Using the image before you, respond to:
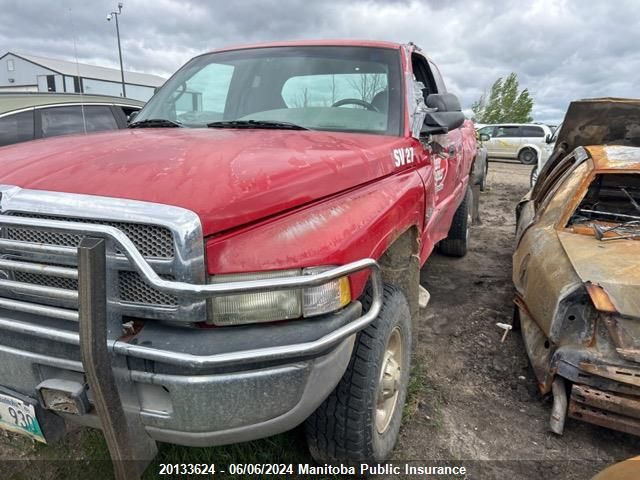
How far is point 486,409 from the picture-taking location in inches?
106

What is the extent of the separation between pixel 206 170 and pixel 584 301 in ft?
7.12

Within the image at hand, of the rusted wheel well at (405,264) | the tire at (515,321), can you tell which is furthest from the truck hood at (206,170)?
the tire at (515,321)

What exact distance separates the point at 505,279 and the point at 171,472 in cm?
384

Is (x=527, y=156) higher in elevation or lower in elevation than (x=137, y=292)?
lower

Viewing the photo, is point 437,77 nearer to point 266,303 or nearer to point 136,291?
point 266,303

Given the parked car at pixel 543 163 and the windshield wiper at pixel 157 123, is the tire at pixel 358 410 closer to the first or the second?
the windshield wiper at pixel 157 123

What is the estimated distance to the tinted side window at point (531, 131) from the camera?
18.2 m

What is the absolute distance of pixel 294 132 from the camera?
7.86 feet

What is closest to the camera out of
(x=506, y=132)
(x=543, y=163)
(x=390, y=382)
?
(x=390, y=382)

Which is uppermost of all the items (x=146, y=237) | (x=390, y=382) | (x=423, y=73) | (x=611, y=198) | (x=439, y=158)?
(x=423, y=73)

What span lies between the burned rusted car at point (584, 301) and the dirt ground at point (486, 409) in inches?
7.1

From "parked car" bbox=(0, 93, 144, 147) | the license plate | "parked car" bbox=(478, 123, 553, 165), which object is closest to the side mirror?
the license plate

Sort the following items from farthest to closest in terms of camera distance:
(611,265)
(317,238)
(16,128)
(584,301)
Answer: (16,128)
(611,265)
(584,301)
(317,238)

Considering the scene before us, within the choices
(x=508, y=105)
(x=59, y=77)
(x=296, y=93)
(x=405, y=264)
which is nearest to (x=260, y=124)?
(x=296, y=93)
